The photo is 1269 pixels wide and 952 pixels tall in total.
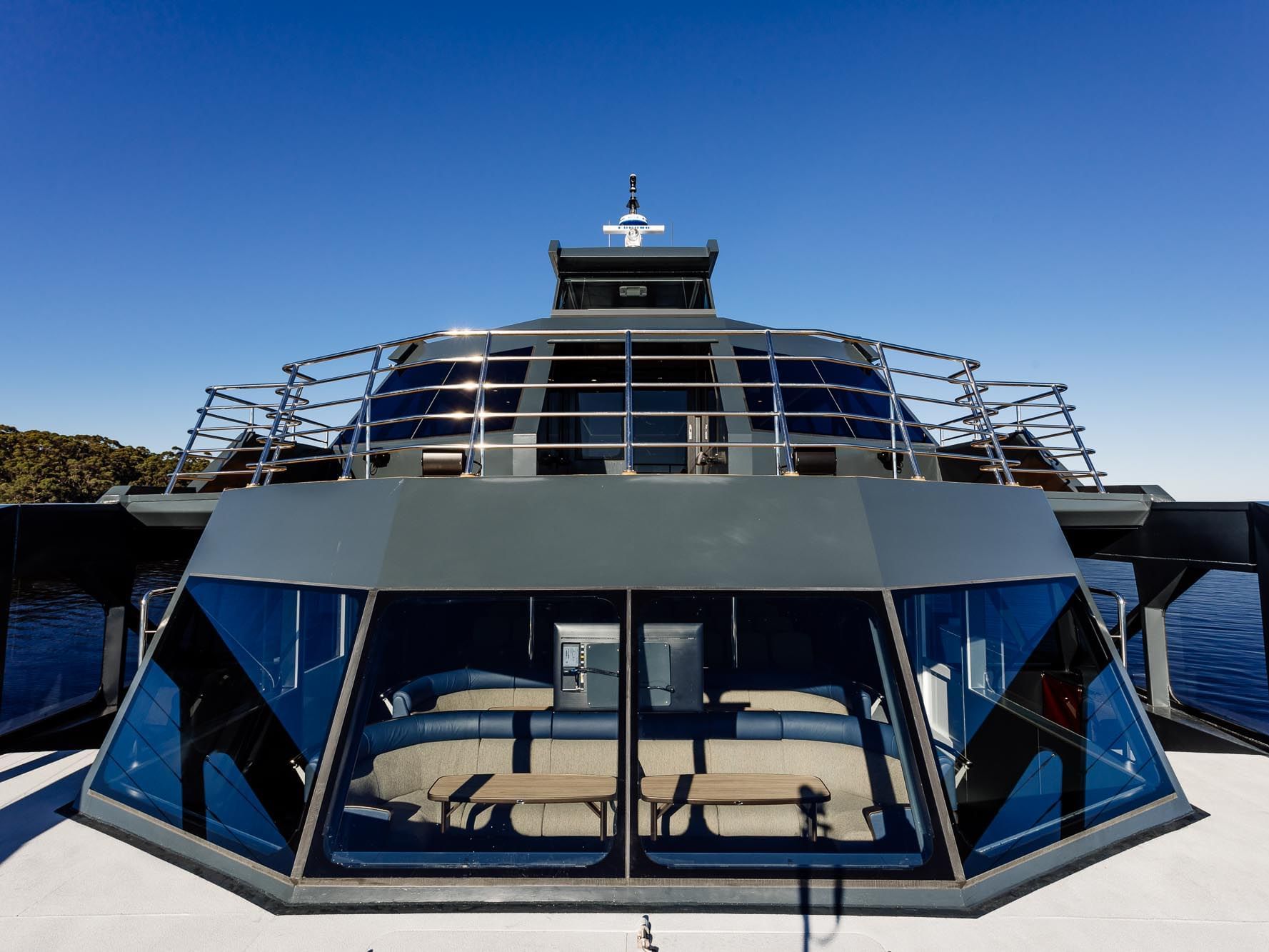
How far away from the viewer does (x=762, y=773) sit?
14.5 ft

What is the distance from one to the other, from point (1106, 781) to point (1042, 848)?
1.28m

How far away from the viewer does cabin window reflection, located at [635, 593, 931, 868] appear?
339cm

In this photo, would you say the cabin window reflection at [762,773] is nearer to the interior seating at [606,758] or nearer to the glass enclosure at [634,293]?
the interior seating at [606,758]

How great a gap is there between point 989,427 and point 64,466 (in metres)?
77.5

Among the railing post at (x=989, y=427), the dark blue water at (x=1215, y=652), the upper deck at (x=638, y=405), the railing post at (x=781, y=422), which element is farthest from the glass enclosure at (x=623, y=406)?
the dark blue water at (x=1215, y=652)

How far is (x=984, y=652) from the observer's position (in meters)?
7.45

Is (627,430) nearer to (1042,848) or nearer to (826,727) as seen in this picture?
(826,727)

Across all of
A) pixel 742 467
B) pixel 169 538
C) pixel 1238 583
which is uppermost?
pixel 742 467

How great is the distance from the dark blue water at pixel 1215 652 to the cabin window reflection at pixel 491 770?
45.9 feet

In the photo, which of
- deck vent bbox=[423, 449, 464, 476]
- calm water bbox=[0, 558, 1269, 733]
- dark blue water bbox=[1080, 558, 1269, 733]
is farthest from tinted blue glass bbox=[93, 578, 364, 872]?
dark blue water bbox=[1080, 558, 1269, 733]

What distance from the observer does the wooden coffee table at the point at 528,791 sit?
3.76 metres

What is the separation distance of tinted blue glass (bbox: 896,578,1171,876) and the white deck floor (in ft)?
1.04

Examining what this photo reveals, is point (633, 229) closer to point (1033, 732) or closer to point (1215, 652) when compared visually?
point (1033, 732)

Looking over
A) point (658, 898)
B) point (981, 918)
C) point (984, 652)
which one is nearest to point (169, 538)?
point (658, 898)
